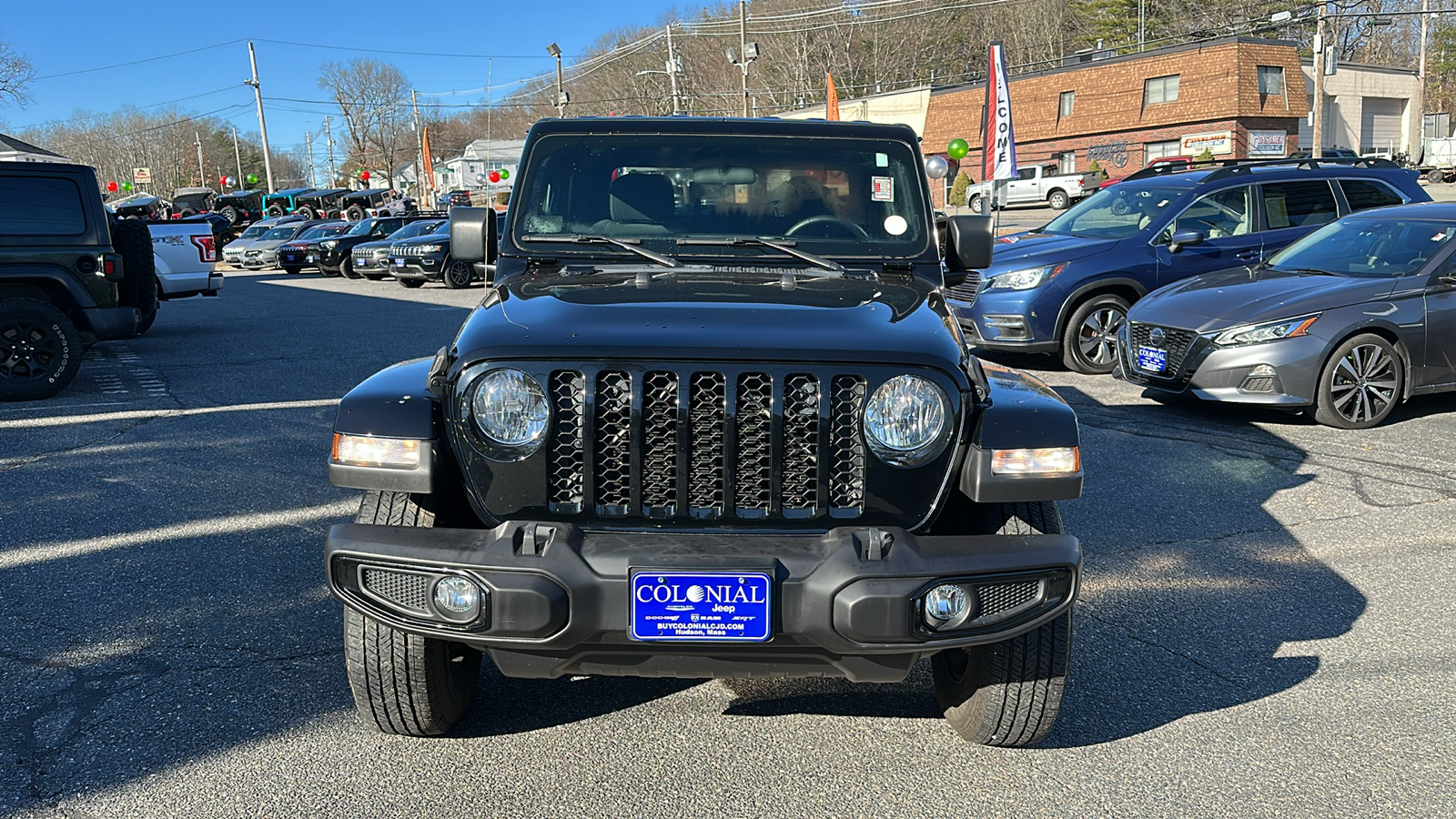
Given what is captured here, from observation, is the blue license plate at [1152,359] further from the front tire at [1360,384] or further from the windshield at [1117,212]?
the windshield at [1117,212]

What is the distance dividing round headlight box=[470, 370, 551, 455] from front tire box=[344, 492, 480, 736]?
1.16 ft

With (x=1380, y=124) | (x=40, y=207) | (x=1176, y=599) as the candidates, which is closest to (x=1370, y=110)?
(x=1380, y=124)

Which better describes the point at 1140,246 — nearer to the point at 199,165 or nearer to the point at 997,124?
the point at 997,124

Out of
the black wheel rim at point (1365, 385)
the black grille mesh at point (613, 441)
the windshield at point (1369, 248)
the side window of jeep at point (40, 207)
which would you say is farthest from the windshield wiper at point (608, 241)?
the side window of jeep at point (40, 207)

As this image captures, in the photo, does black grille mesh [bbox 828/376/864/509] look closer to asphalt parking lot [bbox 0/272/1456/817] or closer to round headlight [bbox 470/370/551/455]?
round headlight [bbox 470/370/551/455]

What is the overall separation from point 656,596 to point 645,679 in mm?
1251

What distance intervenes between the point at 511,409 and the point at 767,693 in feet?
4.66

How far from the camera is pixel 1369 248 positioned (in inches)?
334

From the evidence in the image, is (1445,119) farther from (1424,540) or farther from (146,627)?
(146,627)

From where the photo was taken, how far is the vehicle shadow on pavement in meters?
3.66

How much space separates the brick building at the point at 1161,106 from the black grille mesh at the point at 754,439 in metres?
47.1

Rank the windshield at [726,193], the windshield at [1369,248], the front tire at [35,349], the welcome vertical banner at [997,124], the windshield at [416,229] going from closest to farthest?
the windshield at [726,193] → the windshield at [1369,248] → the front tire at [35,349] → the welcome vertical banner at [997,124] → the windshield at [416,229]

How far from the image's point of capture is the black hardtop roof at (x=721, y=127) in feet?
14.2

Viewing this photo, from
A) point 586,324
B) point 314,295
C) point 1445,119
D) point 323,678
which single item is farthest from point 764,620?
point 1445,119
